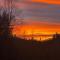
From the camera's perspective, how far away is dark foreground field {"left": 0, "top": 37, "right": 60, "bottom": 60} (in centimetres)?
1983

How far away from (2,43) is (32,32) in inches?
235

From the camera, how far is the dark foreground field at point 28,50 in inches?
781

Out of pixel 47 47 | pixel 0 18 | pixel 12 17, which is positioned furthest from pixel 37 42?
pixel 12 17

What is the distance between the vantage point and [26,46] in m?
22.0

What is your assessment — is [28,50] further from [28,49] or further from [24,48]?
[24,48]

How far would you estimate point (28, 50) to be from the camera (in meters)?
21.6

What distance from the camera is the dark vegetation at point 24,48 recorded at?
19.9 meters

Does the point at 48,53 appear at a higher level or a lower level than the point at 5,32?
lower

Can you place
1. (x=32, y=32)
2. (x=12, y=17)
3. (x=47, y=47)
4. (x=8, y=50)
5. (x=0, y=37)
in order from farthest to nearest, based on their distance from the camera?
1. (x=12, y=17)
2. (x=32, y=32)
3. (x=47, y=47)
4. (x=0, y=37)
5. (x=8, y=50)

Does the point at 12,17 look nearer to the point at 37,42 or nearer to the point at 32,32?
the point at 32,32

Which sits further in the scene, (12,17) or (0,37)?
(12,17)

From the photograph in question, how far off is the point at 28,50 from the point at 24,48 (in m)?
0.33

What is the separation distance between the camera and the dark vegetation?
19.9 meters

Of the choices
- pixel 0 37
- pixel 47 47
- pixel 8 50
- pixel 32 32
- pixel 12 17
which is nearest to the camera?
pixel 8 50
